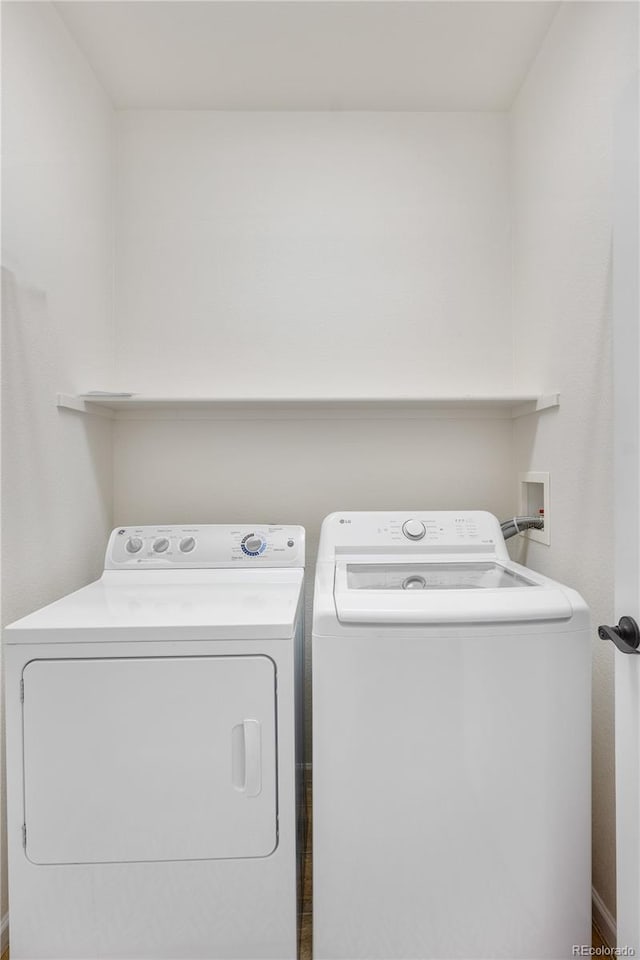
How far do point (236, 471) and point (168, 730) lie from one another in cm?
107

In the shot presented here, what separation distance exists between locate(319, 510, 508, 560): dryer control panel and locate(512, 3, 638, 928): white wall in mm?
213

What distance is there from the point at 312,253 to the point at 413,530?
3.79 feet

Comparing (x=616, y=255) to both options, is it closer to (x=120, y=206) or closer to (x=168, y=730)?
(x=168, y=730)

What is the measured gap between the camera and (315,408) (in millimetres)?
2066

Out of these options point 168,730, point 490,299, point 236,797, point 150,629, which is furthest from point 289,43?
point 236,797

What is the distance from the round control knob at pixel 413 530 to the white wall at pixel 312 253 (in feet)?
1.84

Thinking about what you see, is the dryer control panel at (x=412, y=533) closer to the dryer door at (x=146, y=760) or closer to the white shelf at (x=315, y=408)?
the white shelf at (x=315, y=408)

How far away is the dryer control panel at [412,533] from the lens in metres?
1.82

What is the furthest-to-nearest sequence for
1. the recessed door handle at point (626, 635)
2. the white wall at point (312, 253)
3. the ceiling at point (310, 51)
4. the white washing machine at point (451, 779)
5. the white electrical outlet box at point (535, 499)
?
the white wall at point (312, 253) → the white electrical outlet box at point (535, 499) → the ceiling at point (310, 51) → the white washing machine at point (451, 779) → the recessed door handle at point (626, 635)

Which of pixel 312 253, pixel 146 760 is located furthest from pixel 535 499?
pixel 146 760

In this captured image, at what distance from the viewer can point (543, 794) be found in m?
1.21

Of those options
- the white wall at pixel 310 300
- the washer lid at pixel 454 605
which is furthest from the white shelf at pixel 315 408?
the washer lid at pixel 454 605

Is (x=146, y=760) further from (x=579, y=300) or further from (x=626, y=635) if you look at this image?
(x=579, y=300)

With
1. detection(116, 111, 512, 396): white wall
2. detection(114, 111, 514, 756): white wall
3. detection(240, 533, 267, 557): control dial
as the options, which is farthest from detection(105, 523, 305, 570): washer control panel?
detection(116, 111, 512, 396): white wall
